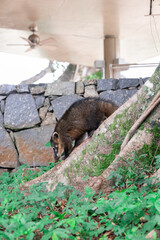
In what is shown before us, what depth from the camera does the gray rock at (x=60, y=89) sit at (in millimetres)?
7438

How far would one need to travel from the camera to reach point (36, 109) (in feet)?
24.4

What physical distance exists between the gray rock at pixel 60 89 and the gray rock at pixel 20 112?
0.44 m

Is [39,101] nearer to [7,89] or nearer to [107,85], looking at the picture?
[7,89]

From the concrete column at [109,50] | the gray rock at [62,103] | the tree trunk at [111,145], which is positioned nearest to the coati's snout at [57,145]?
the gray rock at [62,103]

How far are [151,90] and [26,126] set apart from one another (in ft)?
13.8

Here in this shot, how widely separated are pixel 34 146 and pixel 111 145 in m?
3.86

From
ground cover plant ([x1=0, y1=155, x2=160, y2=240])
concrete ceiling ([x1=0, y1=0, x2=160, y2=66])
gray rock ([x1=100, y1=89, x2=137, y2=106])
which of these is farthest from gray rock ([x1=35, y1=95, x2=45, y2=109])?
ground cover plant ([x1=0, y1=155, x2=160, y2=240])

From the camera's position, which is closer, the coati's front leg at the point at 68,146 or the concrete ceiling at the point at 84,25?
the coati's front leg at the point at 68,146

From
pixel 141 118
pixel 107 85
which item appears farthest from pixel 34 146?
pixel 141 118

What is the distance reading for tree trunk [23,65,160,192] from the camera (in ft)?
10.6

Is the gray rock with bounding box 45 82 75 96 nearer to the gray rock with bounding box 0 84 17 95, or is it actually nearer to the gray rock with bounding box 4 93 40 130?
the gray rock with bounding box 4 93 40 130

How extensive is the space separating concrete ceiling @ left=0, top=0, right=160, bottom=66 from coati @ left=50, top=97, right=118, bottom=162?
10.9 ft

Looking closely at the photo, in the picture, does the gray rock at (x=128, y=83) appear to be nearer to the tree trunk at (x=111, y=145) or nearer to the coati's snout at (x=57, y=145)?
the coati's snout at (x=57, y=145)

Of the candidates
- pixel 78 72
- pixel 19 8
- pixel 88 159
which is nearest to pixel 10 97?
pixel 19 8
